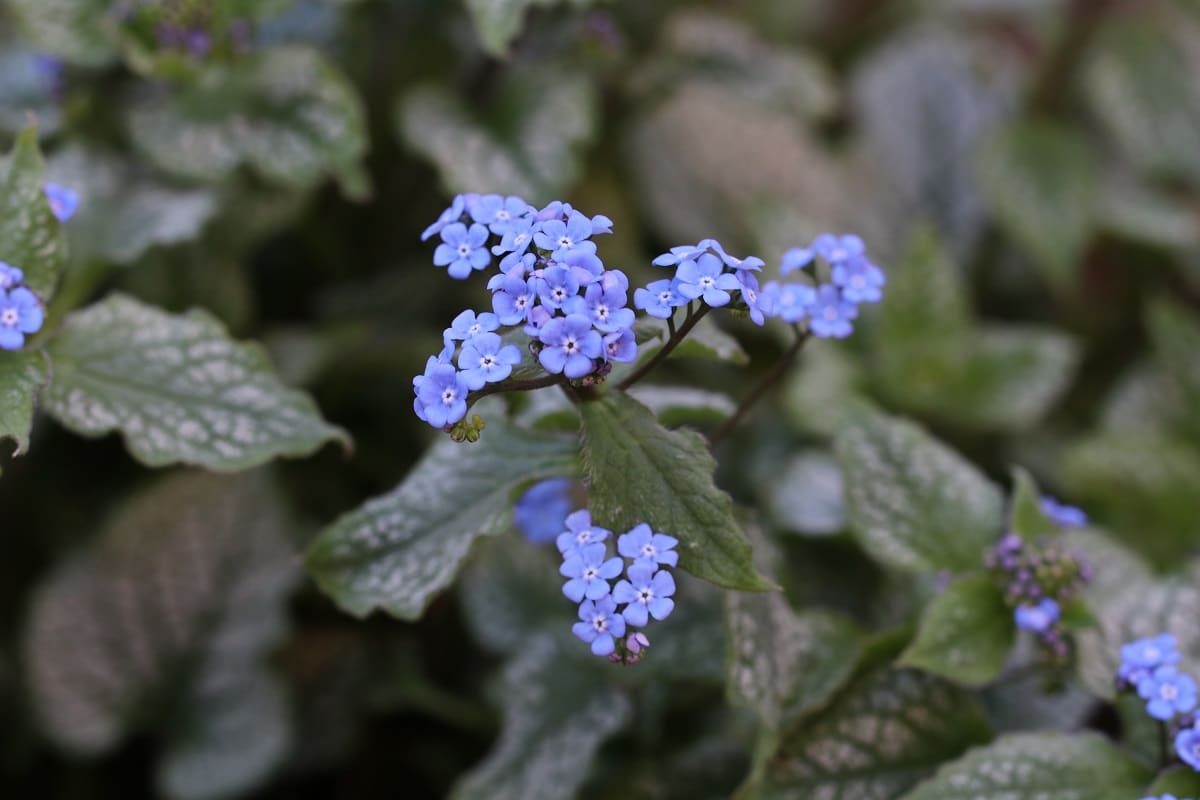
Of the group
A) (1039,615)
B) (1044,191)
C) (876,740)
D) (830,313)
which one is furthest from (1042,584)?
(1044,191)

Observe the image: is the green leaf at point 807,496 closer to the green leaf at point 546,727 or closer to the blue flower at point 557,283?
the green leaf at point 546,727

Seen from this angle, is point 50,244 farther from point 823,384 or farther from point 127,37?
point 823,384

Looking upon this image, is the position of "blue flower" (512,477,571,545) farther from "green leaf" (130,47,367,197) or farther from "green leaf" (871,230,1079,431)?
"green leaf" (871,230,1079,431)

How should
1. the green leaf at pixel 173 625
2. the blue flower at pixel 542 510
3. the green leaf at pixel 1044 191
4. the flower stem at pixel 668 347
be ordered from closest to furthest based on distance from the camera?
the flower stem at pixel 668 347, the blue flower at pixel 542 510, the green leaf at pixel 173 625, the green leaf at pixel 1044 191

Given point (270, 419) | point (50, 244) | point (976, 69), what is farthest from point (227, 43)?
point (976, 69)

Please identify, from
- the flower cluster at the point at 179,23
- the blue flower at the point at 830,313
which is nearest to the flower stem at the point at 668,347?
the blue flower at the point at 830,313

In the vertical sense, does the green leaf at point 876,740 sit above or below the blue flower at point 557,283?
below
